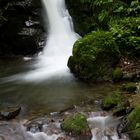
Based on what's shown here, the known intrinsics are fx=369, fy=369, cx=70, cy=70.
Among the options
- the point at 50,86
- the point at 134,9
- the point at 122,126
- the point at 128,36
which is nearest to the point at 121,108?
the point at 122,126

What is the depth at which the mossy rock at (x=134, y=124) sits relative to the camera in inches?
242

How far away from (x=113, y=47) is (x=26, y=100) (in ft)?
9.81

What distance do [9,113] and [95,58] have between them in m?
3.19

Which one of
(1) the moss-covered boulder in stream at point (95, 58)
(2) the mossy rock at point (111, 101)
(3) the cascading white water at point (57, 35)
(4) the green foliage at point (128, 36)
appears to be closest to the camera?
(2) the mossy rock at point (111, 101)

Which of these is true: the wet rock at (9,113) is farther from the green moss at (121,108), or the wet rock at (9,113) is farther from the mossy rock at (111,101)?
the green moss at (121,108)

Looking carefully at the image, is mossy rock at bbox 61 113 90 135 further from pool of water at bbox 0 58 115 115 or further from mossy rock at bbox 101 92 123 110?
pool of water at bbox 0 58 115 115

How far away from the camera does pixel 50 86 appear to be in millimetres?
9289

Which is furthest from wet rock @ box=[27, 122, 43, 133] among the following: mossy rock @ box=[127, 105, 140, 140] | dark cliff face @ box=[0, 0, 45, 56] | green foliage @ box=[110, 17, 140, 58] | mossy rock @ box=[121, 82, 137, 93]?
dark cliff face @ box=[0, 0, 45, 56]

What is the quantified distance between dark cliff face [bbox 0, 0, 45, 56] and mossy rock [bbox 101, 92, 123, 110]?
6.31 metres

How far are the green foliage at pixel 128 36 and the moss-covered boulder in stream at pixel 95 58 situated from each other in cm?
35

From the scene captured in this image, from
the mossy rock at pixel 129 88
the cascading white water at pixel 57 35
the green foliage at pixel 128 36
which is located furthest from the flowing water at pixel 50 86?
the green foliage at pixel 128 36

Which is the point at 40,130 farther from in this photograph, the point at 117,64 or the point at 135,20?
the point at 135,20

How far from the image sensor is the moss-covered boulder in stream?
9.51 m

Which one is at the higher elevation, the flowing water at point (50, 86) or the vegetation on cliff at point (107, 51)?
the vegetation on cliff at point (107, 51)
